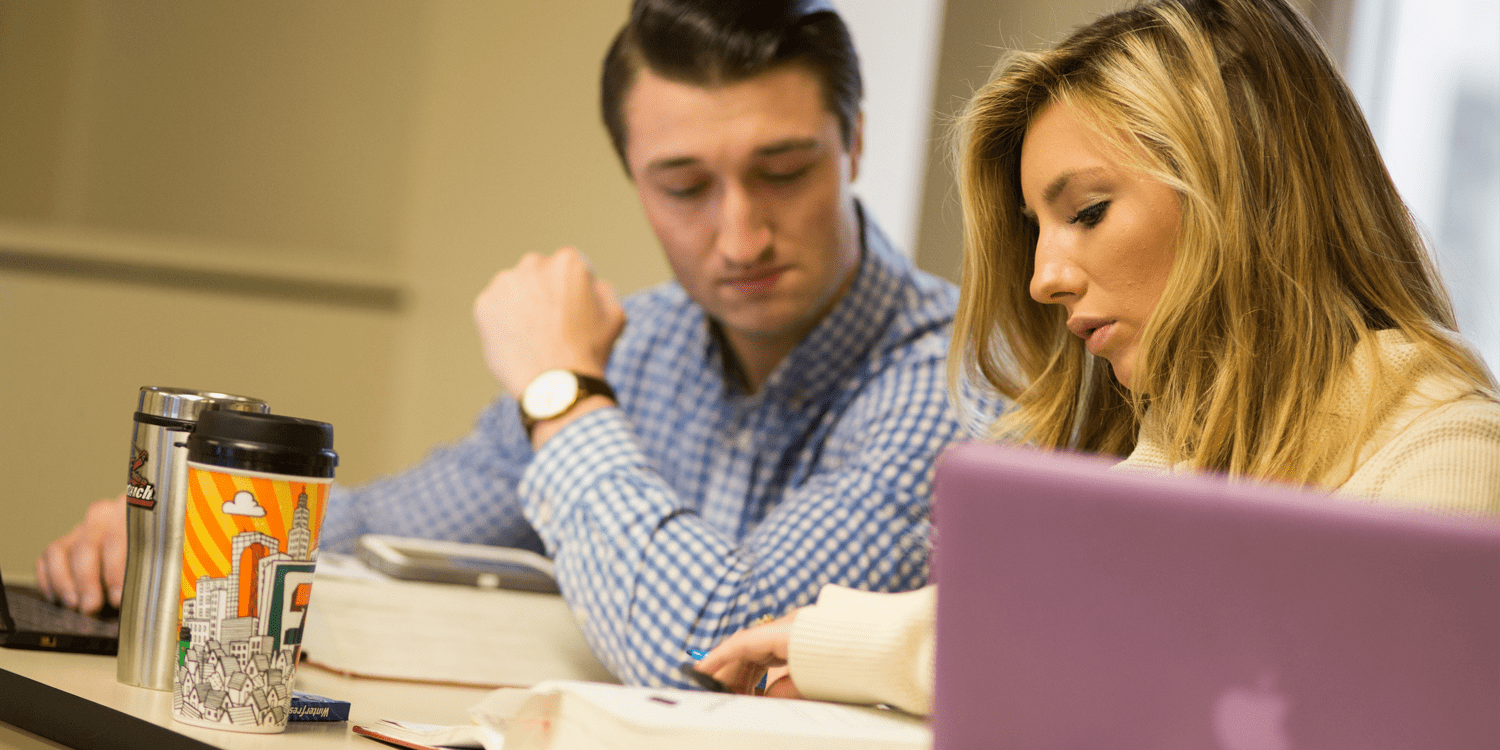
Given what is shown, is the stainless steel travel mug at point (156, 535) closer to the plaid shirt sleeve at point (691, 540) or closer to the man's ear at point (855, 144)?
the plaid shirt sleeve at point (691, 540)

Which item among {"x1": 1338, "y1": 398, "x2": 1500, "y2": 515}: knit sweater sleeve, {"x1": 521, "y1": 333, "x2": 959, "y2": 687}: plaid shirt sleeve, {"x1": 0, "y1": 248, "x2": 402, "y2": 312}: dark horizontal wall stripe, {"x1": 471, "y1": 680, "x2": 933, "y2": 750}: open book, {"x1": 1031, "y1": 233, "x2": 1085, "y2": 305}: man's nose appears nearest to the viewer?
{"x1": 471, "y1": 680, "x2": 933, "y2": 750}: open book

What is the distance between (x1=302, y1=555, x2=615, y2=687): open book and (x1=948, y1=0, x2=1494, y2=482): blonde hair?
1.60 ft

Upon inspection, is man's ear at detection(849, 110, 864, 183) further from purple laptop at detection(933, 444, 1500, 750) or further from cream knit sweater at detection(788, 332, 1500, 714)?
purple laptop at detection(933, 444, 1500, 750)

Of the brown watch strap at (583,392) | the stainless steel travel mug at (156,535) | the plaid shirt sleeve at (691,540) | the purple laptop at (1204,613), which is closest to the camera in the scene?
the purple laptop at (1204,613)

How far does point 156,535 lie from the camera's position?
2.30 ft

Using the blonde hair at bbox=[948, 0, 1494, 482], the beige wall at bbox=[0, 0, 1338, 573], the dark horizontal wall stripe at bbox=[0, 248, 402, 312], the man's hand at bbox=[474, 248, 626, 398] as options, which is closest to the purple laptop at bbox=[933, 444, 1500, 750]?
the blonde hair at bbox=[948, 0, 1494, 482]

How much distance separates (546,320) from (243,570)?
23.2 inches

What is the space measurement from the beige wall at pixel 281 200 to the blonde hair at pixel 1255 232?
155cm

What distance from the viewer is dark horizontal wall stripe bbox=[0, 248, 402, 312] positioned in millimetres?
2377

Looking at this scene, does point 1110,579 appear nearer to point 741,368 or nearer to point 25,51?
point 741,368

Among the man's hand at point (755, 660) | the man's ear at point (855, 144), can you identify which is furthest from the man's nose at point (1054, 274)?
the man's ear at point (855, 144)

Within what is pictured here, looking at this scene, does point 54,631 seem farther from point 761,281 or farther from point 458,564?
point 761,281

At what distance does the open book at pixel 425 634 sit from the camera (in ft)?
2.87

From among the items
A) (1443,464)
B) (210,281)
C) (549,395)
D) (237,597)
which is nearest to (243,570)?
(237,597)
